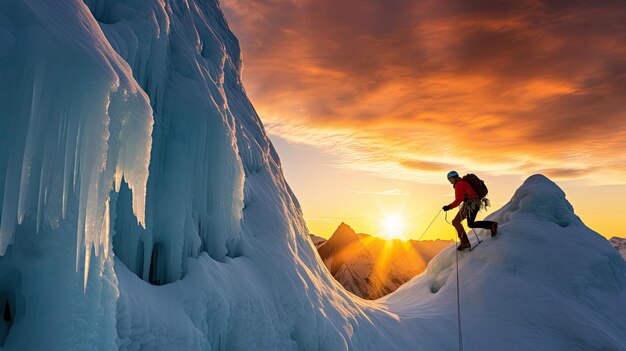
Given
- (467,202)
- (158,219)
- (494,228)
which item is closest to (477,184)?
(467,202)

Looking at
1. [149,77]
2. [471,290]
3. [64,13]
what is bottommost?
[471,290]

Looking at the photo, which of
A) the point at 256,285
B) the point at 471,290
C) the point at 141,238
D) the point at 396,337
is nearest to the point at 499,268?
the point at 471,290

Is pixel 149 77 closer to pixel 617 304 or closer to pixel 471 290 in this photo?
pixel 471 290

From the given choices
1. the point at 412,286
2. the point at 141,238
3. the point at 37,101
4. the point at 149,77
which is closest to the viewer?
the point at 37,101

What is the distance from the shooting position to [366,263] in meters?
43.2

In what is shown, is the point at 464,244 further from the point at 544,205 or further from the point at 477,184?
the point at 544,205

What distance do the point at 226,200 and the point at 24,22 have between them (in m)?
3.36

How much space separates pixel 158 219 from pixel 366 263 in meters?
40.2

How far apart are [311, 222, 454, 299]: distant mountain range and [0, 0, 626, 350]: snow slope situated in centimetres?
3025

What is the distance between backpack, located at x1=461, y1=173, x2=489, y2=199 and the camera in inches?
512

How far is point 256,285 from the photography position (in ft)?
19.9

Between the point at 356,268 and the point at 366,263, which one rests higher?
the point at 366,263

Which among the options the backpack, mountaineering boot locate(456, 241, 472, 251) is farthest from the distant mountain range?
the backpack

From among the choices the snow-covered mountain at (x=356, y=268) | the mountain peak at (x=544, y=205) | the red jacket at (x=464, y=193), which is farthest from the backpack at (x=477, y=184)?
the snow-covered mountain at (x=356, y=268)
